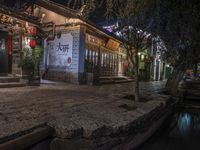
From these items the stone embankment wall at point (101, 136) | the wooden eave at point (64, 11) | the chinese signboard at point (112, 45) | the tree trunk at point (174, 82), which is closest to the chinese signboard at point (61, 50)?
the wooden eave at point (64, 11)

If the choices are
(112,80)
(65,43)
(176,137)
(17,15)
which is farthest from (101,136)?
(112,80)

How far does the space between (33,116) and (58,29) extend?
13.2m

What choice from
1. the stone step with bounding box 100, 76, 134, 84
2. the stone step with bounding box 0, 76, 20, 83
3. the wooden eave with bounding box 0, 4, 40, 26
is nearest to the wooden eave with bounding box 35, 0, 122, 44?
the wooden eave with bounding box 0, 4, 40, 26

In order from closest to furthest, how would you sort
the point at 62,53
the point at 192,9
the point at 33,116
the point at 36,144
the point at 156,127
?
the point at 36,144 < the point at 33,116 < the point at 192,9 < the point at 156,127 < the point at 62,53

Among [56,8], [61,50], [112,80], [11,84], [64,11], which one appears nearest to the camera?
[11,84]

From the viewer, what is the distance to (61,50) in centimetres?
1825

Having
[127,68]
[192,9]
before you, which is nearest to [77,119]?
[192,9]

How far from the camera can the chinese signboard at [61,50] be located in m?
17.8

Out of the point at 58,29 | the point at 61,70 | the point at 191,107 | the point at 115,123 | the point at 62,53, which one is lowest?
the point at 191,107

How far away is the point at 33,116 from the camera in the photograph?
582 centimetres

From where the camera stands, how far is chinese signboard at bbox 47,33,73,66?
17781 millimetres

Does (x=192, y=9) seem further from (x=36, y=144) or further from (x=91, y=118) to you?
(x=36, y=144)

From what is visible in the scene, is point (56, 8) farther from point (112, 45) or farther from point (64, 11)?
point (112, 45)

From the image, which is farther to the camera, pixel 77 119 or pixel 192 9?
pixel 192 9
